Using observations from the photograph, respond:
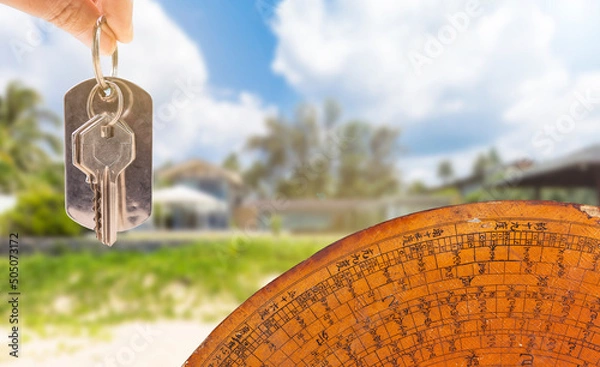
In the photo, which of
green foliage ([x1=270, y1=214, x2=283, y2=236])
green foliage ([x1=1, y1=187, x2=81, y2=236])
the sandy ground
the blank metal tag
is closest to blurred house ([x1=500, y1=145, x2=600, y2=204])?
the sandy ground

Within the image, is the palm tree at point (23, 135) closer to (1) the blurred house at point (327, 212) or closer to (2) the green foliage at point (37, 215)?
(2) the green foliage at point (37, 215)

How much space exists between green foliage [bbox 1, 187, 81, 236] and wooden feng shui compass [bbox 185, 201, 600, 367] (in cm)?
827

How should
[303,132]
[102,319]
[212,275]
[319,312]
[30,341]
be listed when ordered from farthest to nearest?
1. [303,132]
2. [212,275]
3. [102,319]
4. [30,341]
5. [319,312]

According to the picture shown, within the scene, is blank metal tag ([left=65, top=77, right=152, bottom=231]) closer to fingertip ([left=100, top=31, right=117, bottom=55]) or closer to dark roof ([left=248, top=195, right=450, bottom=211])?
fingertip ([left=100, top=31, right=117, bottom=55])

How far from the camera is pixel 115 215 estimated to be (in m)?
0.62

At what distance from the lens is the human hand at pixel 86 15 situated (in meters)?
0.68

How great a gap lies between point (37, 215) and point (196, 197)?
266 centimetres

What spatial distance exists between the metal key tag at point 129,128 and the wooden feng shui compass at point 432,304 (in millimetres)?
187

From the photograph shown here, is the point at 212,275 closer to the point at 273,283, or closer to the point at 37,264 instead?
the point at 37,264

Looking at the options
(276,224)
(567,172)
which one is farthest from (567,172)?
(276,224)

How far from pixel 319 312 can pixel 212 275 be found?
7976 mm

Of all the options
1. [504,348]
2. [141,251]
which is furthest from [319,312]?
[141,251]

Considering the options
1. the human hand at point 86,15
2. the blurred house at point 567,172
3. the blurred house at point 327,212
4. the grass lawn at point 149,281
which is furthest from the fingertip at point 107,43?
the blurred house at point 327,212

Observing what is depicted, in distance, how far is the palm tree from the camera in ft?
29.8
